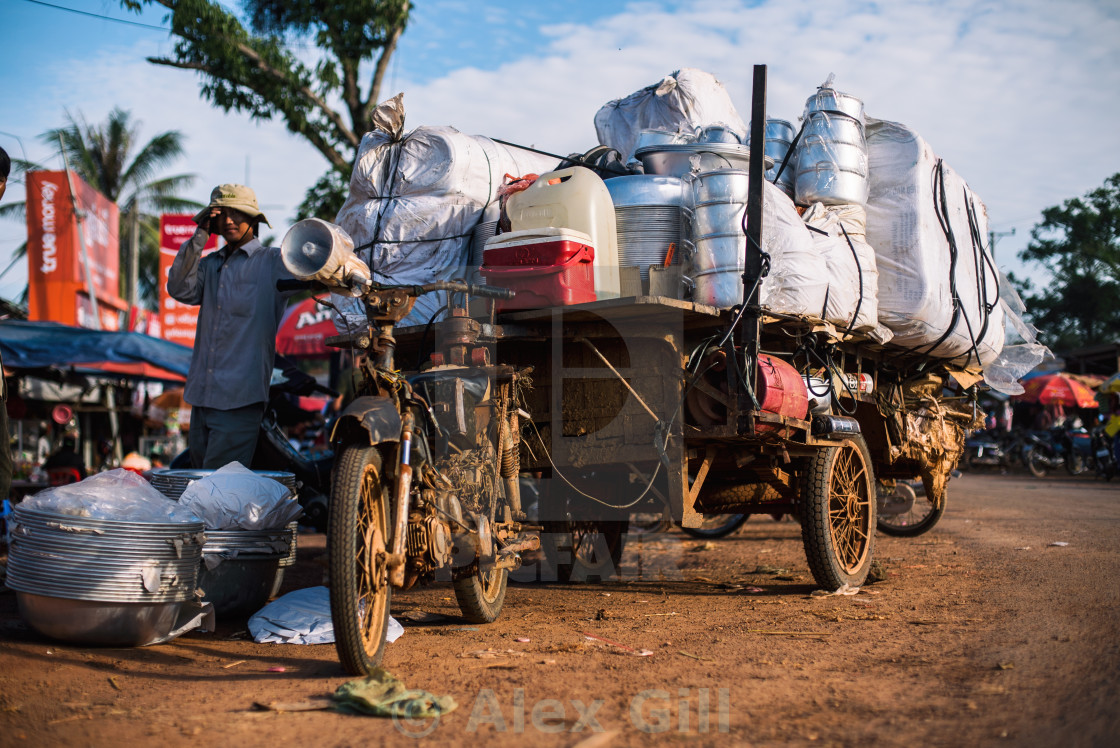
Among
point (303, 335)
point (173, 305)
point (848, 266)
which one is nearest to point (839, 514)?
point (848, 266)

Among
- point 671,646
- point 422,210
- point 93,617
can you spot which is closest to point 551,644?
point 671,646

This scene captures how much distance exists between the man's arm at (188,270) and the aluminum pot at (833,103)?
3838 millimetres

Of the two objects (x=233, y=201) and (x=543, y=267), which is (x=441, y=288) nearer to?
(x=543, y=267)

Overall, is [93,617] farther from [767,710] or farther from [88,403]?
[88,403]

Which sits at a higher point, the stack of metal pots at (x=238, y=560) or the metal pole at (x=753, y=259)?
the metal pole at (x=753, y=259)

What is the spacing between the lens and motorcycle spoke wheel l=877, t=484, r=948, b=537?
25.7ft

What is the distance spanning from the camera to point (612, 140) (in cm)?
686

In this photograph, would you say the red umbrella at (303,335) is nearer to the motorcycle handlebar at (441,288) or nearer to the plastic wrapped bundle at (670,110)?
the plastic wrapped bundle at (670,110)

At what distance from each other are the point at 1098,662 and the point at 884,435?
10.5ft

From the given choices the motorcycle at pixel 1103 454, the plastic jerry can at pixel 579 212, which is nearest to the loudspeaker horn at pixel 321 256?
A: the plastic jerry can at pixel 579 212

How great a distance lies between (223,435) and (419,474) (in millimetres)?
1998

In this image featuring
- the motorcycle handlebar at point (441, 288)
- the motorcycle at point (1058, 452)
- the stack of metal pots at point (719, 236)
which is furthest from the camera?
the motorcycle at point (1058, 452)

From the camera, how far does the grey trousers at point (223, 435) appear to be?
5008 millimetres

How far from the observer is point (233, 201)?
512cm
